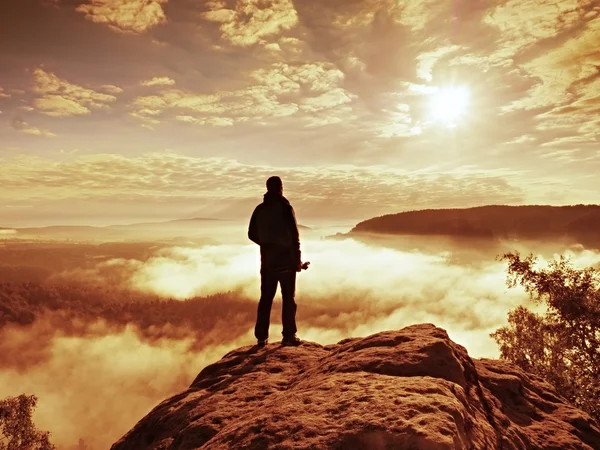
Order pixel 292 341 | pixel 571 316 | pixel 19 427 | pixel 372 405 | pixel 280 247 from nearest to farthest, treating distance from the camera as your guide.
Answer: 1. pixel 372 405
2. pixel 292 341
3. pixel 280 247
4. pixel 571 316
5. pixel 19 427

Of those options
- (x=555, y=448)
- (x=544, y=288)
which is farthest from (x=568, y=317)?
(x=555, y=448)

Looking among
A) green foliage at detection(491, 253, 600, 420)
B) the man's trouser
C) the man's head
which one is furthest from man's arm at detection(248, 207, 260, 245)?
green foliage at detection(491, 253, 600, 420)

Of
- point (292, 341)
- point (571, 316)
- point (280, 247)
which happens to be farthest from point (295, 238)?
point (571, 316)

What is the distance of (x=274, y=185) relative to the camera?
9.84m

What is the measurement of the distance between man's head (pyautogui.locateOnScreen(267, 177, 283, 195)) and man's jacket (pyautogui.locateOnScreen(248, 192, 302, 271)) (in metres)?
0.10

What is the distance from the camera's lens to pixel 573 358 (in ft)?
63.4

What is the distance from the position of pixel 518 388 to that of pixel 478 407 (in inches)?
93.2

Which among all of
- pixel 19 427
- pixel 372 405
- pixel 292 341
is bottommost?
pixel 19 427

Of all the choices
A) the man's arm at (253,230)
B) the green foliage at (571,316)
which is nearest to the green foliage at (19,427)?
the man's arm at (253,230)

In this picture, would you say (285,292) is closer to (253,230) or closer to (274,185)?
(253,230)

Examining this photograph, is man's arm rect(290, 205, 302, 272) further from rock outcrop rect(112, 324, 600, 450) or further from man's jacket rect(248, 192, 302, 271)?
rock outcrop rect(112, 324, 600, 450)

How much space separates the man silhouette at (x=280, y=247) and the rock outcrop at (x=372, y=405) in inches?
46.0

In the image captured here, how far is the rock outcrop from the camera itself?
4027mm

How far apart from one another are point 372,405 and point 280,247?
19.4ft
